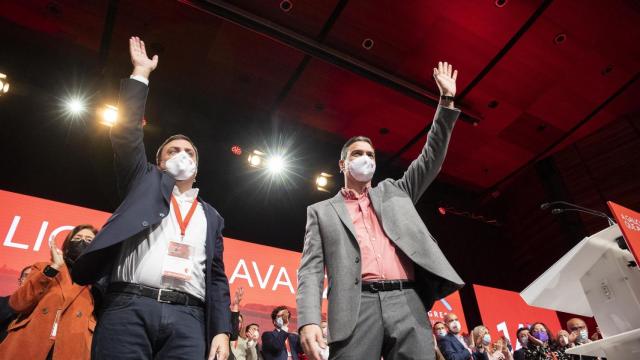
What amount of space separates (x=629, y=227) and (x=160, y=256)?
67.6 inches

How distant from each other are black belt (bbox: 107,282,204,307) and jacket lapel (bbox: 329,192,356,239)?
2.14ft

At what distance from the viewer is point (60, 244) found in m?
4.30

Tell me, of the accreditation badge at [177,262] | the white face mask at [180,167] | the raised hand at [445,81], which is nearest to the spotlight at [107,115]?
the white face mask at [180,167]

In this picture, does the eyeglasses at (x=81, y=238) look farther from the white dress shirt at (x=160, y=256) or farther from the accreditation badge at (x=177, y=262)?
the accreditation badge at (x=177, y=262)

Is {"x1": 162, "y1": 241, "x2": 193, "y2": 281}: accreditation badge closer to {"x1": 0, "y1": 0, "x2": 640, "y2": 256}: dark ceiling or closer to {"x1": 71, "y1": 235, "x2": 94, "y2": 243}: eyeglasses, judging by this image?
{"x1": 71, "y1": 235, "x2": 94, "y2": 243}: eyeglasses

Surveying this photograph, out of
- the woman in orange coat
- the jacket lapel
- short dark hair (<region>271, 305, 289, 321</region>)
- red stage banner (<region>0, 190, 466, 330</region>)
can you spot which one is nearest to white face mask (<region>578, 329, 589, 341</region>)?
red stage banner (<region>0, 190, 466, 330</region>)

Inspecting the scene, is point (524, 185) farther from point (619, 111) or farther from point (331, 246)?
point (331, 246)

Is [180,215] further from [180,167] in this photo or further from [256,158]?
[256,158]

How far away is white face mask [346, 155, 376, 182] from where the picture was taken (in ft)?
6.26

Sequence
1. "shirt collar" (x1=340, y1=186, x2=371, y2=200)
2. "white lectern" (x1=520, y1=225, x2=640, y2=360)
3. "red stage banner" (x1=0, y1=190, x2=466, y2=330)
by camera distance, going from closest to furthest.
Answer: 1. "white lectern" (x1=520, y1=225, x2=640, y2=360)
2. "shirt collar" (x1=340, y1=186, x2=371, y2=200)
3. "red stage banner" (x1=0, y1=190, x2=466, y2=330)

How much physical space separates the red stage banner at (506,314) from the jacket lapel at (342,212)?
542 cm

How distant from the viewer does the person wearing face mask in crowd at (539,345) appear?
4.66m

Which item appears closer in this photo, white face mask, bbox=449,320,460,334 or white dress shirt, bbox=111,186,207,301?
white dress shirt, bbox=111,186,207,301

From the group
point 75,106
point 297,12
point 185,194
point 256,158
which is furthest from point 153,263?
point 256,158
